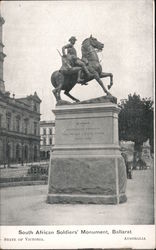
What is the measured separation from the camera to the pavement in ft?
32.1

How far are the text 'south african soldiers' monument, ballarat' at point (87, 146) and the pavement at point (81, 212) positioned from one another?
1.19 feet

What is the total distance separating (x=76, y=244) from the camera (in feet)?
30.6

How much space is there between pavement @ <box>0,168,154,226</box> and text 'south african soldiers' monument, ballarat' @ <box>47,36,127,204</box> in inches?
14.3

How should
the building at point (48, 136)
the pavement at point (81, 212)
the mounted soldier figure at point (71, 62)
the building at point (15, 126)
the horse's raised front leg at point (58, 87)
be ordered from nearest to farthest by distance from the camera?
the pavement at point (81, 212), the mounted soldier figure at point (71, 62), the horse's raised front leg at point (58, 87), the building at point (15, 126), the building at point (48, 136)

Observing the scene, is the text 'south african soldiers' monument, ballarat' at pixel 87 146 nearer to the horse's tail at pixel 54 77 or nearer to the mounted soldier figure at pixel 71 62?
the mounted soldier figure at pixel 71 62

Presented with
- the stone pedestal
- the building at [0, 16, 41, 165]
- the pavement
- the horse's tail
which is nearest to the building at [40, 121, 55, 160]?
the building at [0, 16, 41, 165]

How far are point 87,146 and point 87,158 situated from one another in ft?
0.98

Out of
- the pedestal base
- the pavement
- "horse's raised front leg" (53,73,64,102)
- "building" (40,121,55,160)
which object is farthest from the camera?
"building" (40,121,55,160)

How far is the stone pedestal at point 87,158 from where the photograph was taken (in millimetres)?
10680

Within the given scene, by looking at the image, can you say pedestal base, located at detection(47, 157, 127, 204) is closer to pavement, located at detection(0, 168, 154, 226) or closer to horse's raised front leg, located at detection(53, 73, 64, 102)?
pavement, located at detection(0, 168, 154, 226)

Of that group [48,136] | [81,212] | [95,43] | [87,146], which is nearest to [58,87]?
[95,43]

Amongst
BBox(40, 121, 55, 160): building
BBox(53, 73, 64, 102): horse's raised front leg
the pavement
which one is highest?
BBox(53, 73, 64, 102): horse's raised front leg

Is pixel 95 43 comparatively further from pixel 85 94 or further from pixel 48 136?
pixel 48 136

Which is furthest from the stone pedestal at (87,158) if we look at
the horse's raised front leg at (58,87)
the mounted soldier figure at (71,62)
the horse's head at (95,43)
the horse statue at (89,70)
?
the horse's head at (95,43)
